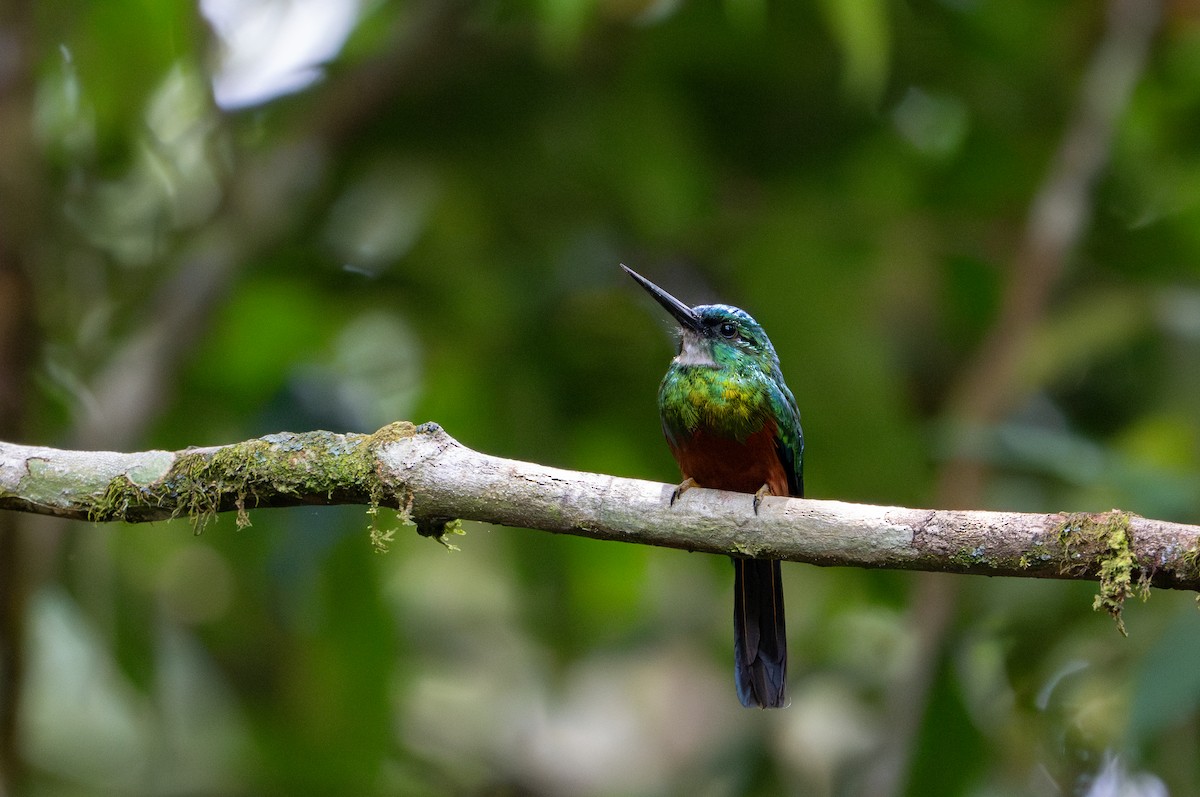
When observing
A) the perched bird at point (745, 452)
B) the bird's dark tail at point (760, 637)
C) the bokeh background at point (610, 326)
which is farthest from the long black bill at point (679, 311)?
the bokeh background at point (610, 326)

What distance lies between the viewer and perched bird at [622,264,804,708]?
2975 mm

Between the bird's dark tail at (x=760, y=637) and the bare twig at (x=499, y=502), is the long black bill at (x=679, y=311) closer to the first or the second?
the bird's dark tail at (x=760, y=637)

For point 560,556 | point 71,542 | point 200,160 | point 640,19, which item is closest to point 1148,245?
point 640,19

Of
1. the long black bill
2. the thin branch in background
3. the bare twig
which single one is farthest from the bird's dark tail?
the bare twig

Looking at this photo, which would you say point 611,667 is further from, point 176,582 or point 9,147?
point 9,147

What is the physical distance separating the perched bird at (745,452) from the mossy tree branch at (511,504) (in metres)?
0.95

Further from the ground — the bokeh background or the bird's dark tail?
the bokeh background

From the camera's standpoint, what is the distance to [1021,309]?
4.16 meters

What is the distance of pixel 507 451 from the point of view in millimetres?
4480

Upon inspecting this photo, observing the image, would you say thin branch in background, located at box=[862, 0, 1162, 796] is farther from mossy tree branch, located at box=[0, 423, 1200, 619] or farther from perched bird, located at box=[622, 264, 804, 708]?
mossy tree branch, located at box=[0, 423, 1200, 619]

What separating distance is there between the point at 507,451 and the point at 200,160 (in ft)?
6.33

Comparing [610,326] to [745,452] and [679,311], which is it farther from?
[745,452]

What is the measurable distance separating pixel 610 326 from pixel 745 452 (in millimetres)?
1896

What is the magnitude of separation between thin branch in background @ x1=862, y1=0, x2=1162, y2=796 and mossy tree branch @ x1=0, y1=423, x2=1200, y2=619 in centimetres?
188
